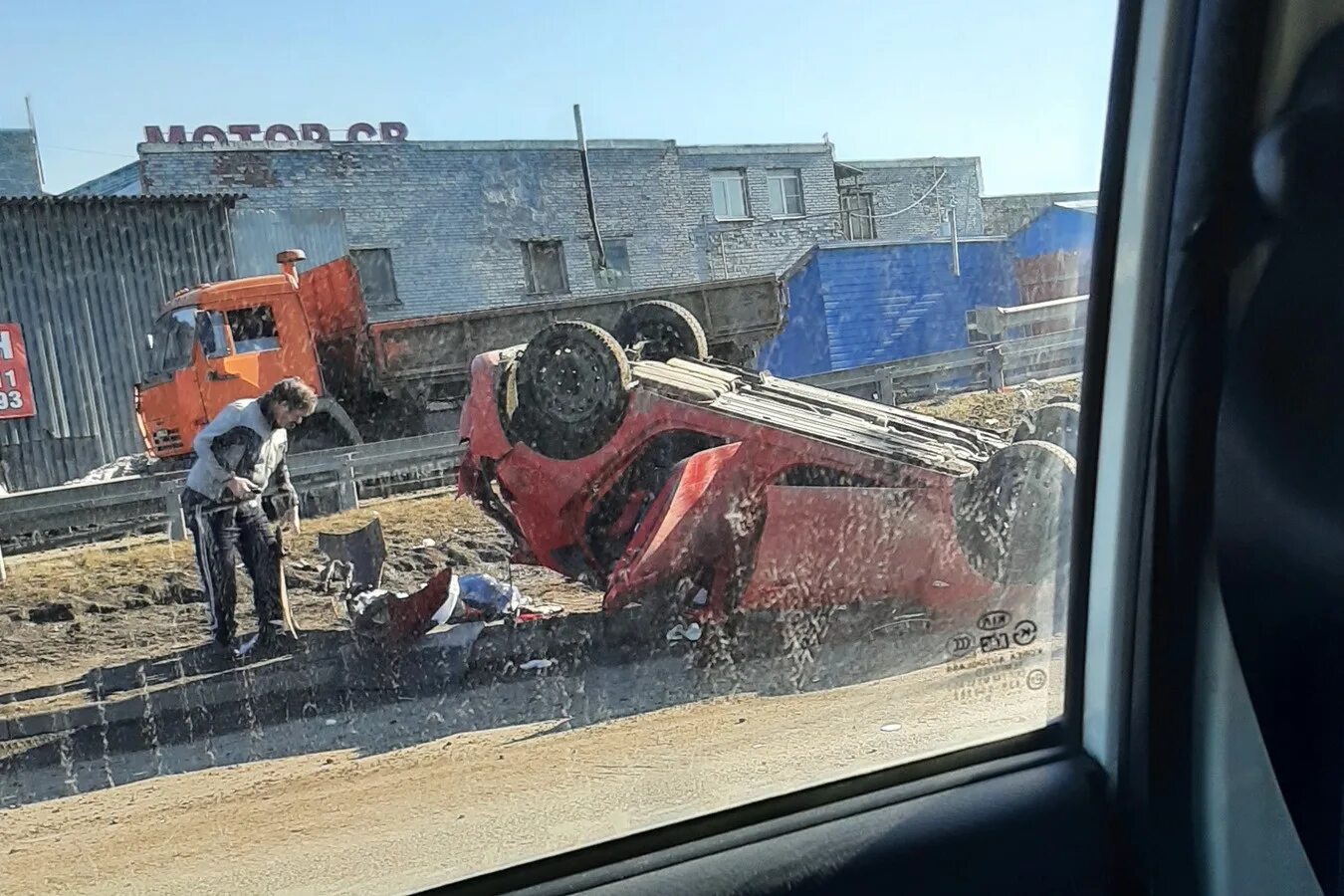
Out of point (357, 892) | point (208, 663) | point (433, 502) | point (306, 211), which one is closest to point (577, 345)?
point (433, 502)

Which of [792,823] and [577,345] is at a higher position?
[577,345]

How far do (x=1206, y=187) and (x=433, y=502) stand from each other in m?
1.78

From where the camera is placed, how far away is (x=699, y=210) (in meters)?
2.77

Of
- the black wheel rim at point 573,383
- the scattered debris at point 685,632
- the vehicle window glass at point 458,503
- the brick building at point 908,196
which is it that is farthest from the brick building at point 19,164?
the scattered debris at point 685,632

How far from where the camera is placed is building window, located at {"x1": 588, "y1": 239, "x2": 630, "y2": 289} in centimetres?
275

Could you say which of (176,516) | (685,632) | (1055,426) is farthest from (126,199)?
(1055,426)

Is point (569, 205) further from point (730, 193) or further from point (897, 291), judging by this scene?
point (897, 291)

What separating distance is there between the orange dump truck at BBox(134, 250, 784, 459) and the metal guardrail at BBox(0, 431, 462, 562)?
1.7 inches

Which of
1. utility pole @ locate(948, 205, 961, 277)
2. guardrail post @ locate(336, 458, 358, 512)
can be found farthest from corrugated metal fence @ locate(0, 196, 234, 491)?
utility pole @ locate(948, 205, 961, 277)

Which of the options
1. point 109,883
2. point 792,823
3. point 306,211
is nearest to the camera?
point 109,883

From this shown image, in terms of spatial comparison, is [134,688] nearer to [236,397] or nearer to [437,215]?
[236,397]

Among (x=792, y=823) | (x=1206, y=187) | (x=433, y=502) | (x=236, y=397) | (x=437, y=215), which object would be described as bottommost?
(x=792, y=823)

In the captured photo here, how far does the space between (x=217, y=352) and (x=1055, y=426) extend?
5.86 feet

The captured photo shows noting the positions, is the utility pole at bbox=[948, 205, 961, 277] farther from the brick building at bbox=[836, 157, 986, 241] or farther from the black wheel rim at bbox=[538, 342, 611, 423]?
the black wheel rim at bbox=[538, 342, 611, 423]
